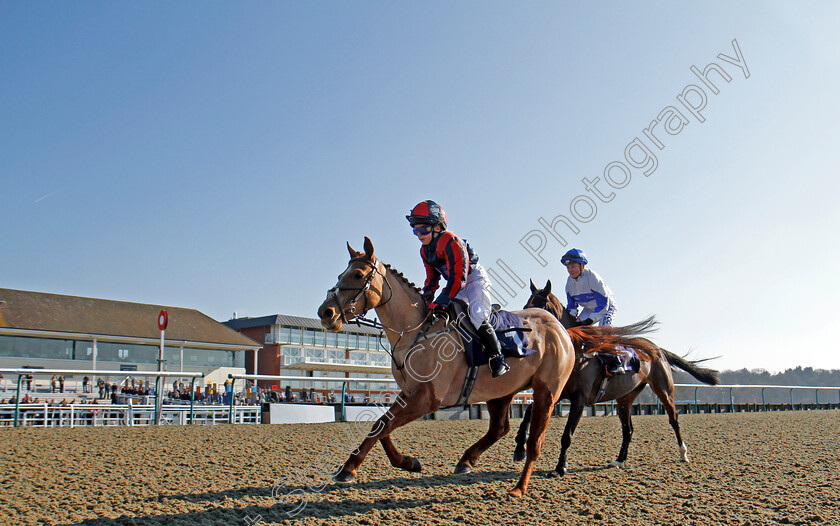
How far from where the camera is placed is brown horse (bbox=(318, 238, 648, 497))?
15.0 feet

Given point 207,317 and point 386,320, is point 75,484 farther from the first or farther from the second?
point 207,317

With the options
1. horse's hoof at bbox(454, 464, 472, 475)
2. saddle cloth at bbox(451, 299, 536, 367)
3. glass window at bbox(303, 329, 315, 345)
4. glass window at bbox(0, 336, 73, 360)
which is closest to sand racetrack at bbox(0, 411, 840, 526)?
horse's hoof at bbox(454, 464, 472, 475)

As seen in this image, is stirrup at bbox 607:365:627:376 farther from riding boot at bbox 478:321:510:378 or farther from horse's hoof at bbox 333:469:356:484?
horse's hoof at bbox 333:469:356:484

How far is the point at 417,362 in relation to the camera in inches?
188

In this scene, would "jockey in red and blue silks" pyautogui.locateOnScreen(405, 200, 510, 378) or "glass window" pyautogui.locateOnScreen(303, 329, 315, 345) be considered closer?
"jockey in red and blue silks" pyautogui.locateOnScreen(405, 200, 510, 378)

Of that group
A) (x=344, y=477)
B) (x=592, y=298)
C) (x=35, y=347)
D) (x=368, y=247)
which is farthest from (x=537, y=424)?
(x=35, y=347)

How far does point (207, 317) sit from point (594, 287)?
38696 mm

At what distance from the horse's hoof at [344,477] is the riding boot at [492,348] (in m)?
1.37

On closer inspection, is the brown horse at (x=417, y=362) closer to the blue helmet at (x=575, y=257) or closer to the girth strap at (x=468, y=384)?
the girth strap at (x=468, y=384)

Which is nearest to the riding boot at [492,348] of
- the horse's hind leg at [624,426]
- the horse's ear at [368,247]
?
the horse's ear at [368,247]

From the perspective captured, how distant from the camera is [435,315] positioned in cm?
502

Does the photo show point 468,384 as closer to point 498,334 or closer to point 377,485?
point 498,334

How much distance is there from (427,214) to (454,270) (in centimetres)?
52

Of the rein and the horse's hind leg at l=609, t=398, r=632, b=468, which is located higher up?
the rein
